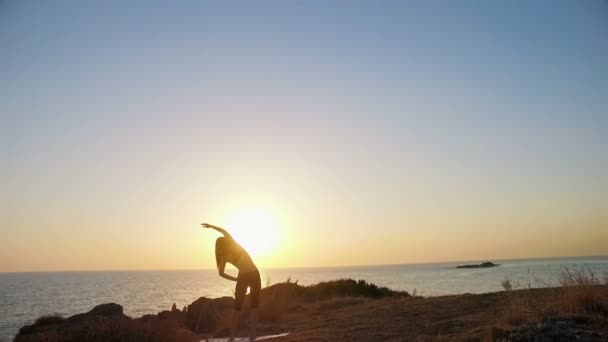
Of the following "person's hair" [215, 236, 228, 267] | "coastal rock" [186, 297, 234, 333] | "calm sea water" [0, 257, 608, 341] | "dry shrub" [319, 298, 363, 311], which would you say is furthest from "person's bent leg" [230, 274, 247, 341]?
"dry shrub" [319, 298, 363, 311]

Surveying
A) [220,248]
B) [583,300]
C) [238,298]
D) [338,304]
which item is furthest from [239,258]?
[338,304]

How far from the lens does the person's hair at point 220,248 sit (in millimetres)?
10445

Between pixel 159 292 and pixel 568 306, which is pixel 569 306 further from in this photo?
pixel 159 292

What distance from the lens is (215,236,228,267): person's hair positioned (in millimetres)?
10445

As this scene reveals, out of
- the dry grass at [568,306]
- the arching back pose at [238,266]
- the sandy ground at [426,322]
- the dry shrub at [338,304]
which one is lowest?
the dry shrub at [338,304]

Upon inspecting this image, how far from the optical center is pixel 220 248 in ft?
34.4

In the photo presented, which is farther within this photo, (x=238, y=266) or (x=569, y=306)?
(x=238, y=266)

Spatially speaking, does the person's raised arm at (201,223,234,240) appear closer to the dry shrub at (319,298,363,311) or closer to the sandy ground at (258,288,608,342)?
the sandy ground at (258,288,608,342)

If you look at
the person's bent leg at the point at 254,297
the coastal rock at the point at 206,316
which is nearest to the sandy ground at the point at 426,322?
the person's bent leg at the point at 254,297

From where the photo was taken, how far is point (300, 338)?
10.3 m

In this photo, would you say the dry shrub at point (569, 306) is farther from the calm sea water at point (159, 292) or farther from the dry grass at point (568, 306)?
the calm sea water at point (159, 292)

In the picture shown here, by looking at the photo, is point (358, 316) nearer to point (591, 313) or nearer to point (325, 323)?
point (325, 323)

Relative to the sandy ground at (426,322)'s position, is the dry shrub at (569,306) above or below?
above

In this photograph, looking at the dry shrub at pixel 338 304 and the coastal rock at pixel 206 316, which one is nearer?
the coastal rock at pixel 206 316
